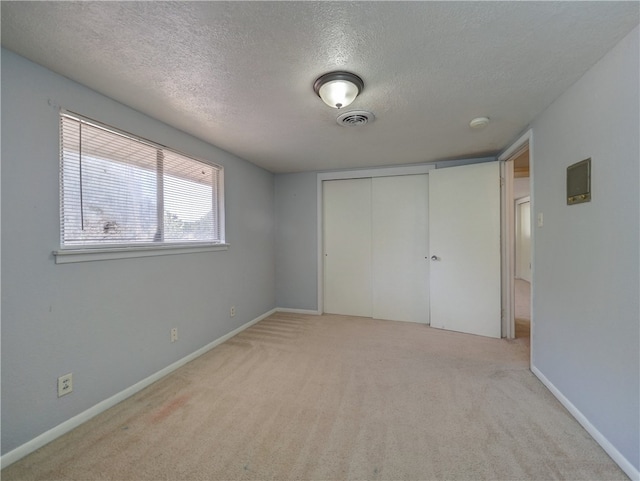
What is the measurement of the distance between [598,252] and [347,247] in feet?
9.26

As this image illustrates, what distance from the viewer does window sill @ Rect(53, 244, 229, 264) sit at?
1629mm

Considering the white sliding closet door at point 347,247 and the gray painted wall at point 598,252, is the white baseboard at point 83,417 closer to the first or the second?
the white sliding closet door at point 347,247

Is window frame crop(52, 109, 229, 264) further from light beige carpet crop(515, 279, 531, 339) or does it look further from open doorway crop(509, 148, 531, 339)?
open doorway crop(509, 148, 531, 339)

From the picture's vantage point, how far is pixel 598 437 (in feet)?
4.96

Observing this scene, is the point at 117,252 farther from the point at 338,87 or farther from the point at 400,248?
the point at 400,248

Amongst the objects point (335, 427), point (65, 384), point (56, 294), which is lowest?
point (335, 427)

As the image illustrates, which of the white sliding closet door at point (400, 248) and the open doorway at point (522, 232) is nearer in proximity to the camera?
the white sliding closet door at point (400, 248)

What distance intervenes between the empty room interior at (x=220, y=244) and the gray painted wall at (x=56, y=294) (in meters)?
0.01

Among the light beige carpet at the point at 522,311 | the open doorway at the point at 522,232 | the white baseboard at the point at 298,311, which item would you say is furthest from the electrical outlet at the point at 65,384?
the open doorway at the point at 522,232

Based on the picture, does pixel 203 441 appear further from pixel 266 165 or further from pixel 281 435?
pixel 266 165

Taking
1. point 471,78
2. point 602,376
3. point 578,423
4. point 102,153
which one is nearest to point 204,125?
point 102,153

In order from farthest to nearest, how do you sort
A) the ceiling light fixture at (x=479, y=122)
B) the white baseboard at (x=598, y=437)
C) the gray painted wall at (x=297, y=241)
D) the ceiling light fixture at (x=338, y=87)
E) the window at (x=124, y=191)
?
the gray painted wall at (x=297, y=241) < the ceiling light fixture at (x=479, y=122) < the window at (x=124, y=191) < the ceiling light fixture at (x=338, y=87) < the white baseboard at (x=598, y=437)

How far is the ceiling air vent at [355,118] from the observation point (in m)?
2.11

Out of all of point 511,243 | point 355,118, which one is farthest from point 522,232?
point 355,118
